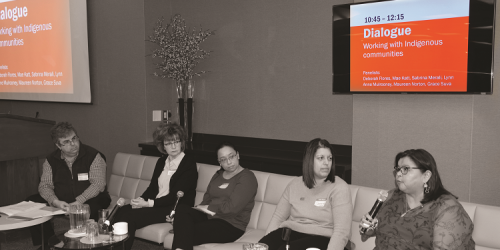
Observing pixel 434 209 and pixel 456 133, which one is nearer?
pixel 434 209

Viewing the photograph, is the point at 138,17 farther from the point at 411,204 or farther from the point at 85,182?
the point at 411,204

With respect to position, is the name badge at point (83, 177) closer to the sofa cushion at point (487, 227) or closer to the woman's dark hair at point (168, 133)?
the woman's dark hair at point (168, 133)

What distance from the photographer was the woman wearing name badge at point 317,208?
2764 mm

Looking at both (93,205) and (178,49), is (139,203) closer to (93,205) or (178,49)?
(93,205)

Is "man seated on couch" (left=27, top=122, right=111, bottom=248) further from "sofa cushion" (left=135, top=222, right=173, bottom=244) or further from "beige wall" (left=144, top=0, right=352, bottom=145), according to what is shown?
"beige wall" (left=144, top=0, right=352, bottom=145)

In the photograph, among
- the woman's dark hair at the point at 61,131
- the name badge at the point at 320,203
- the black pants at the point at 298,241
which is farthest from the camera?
the woman's dark hair at the point at 61,131

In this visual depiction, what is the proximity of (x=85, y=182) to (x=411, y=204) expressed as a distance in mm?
2848

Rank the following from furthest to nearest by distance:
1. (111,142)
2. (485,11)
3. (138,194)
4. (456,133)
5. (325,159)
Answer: (111,142) < (138,194) < (456,133) < (485,11) < (325,159)

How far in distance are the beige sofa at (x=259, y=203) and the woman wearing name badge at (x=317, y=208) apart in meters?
0.25

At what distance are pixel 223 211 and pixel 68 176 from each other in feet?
5.18

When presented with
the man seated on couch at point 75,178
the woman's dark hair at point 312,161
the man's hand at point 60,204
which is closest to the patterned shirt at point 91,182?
the man seated on couch at point 75,178

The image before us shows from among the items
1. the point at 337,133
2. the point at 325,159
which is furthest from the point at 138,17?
the point at 325,159

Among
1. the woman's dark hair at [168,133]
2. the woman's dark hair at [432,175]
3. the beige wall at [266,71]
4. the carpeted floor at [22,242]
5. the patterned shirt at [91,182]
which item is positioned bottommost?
the carpeted floor at [22,242]

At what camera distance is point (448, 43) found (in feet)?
10.9
